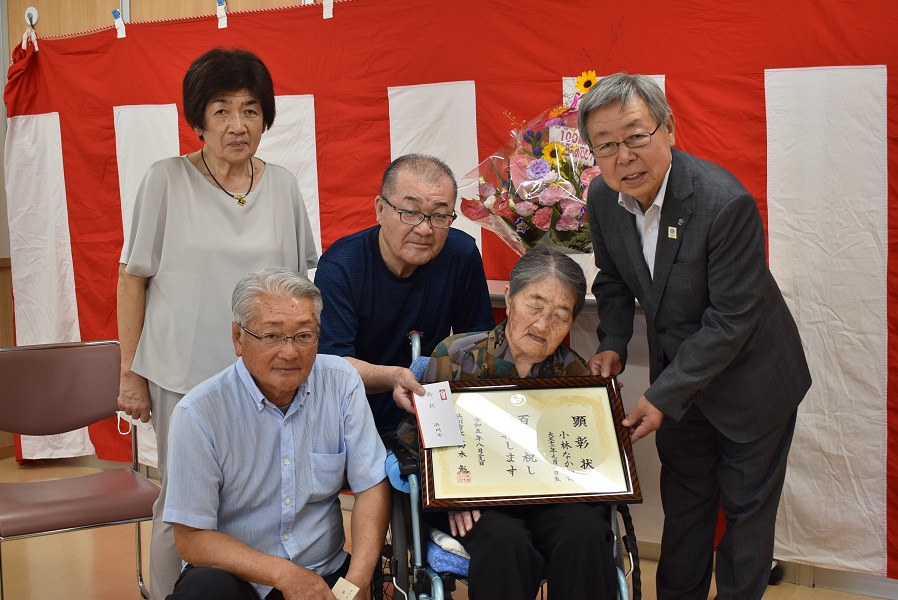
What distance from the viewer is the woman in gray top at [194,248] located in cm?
255

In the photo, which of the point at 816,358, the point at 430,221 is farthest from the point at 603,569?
the point at 816,358

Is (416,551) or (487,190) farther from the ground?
(487,190)

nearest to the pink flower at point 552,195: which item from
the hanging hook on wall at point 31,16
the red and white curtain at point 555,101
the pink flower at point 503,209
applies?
the pink flower at point 503,209

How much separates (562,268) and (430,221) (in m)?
0.40

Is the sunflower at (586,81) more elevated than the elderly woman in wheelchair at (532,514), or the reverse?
the sunflower at (586,81)

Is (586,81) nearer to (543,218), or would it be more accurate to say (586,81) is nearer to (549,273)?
(543,218)

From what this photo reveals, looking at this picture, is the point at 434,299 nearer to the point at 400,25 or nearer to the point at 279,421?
the point at 279,421

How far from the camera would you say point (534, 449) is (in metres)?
2.21

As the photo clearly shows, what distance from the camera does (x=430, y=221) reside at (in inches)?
97.2

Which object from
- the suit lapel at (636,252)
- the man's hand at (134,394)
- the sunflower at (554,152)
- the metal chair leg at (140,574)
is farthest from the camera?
the metal chair leg at (140,574)

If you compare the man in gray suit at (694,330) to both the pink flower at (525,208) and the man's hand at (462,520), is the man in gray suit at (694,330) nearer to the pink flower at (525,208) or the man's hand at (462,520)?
the pink flower at (525,208)

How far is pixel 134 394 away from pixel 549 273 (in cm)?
127

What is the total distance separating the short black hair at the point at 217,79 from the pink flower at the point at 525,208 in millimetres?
810

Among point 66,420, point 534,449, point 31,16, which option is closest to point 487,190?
point 534,449
